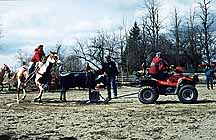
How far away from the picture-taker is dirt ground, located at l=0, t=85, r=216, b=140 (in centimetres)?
1066

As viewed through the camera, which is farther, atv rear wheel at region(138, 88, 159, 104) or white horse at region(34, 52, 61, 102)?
white horse at region(34, 52, 61, 102)

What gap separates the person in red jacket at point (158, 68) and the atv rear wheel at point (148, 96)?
0.68 meters

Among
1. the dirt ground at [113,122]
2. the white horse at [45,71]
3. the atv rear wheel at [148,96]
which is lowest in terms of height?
the dirt ground at [113,122]

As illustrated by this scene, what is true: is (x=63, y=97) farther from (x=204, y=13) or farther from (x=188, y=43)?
(x=188, y=43)

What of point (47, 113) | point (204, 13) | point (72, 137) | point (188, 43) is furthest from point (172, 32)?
point (72, 137)

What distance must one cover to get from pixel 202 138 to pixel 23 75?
1292 centimetres

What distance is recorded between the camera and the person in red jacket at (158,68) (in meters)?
18.2

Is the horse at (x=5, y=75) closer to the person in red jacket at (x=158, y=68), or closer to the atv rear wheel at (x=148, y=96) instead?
the atv rear wheel at (x=148, y=96)

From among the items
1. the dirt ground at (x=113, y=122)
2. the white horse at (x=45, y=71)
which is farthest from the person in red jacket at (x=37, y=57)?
the dirt ground at (x=113, y=122)

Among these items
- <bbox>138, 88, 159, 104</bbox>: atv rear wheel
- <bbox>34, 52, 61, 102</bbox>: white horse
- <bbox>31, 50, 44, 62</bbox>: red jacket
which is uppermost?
<bbox>31, 50, 44, 62</bbox>: red jacket

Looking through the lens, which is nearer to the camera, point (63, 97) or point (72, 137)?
point (72, 137)

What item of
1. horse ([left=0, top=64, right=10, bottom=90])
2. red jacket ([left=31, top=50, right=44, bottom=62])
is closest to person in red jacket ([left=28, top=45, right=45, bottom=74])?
red jacket ([left=31, top=50, right=44, bottom=62])

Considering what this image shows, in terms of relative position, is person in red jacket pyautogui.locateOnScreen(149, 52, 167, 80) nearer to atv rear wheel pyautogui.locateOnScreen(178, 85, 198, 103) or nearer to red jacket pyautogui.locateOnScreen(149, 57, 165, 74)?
red jacket pyautogui.locateOnScreen(149, 57, 165, 74)

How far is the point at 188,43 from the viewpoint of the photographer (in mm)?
72500
